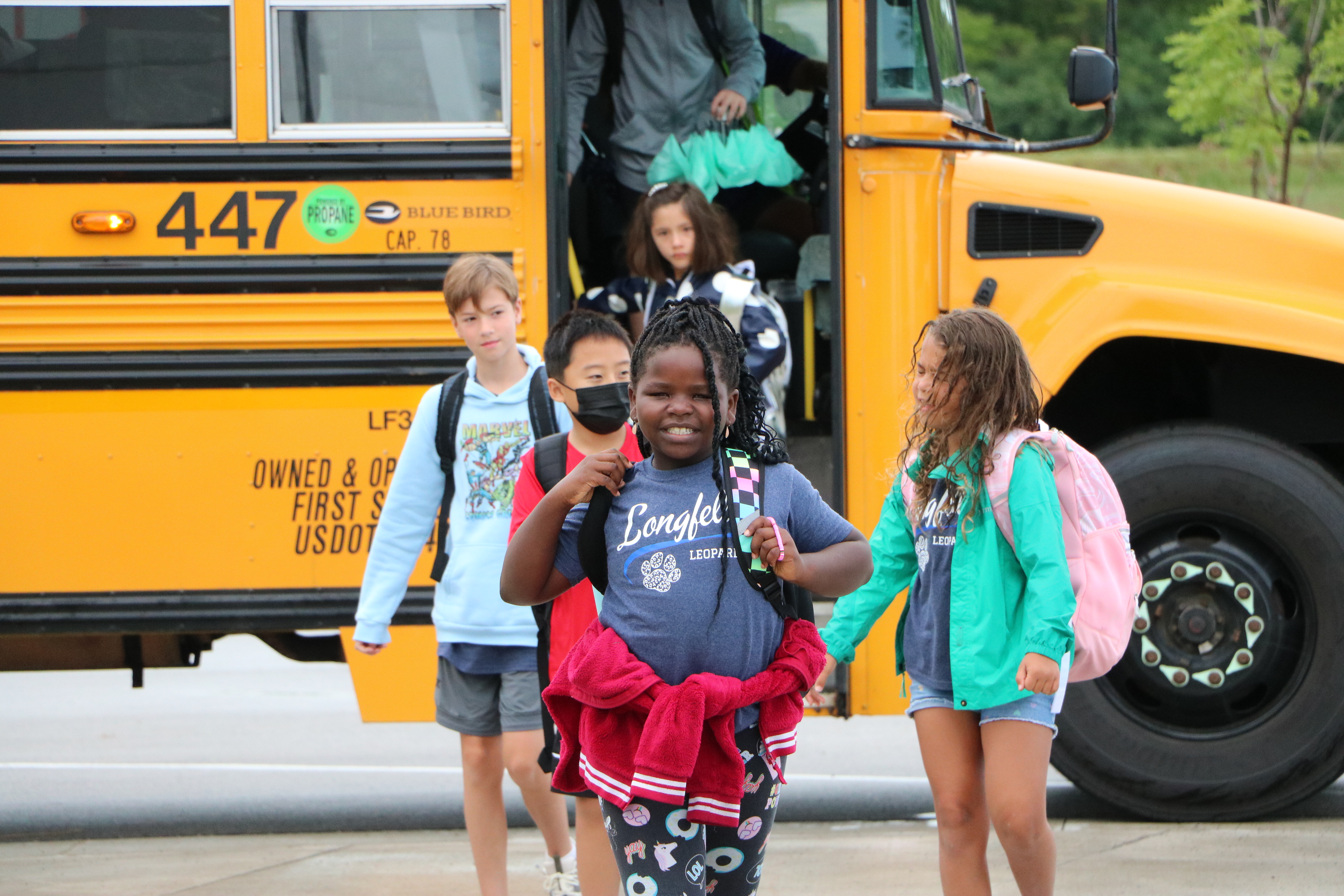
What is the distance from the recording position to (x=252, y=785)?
5.62 metres

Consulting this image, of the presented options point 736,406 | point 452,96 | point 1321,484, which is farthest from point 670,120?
point 736,406

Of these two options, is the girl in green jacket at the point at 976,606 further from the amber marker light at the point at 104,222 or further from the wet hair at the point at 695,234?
the amber marker light at the point at 104,222

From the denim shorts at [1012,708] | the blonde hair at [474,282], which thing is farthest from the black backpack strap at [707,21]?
the denim shorts at [1012,708]

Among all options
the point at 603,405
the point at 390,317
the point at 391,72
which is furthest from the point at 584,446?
the point at 391,72

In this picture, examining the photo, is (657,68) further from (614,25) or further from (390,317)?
(390,317)

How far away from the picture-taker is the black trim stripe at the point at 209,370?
412cm

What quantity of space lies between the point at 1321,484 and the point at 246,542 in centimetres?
295

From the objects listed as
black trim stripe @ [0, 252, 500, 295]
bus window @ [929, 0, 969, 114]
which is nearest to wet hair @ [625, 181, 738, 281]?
black trim stripe @ [0, 252, 500, 295]

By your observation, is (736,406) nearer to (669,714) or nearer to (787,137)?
(669,714)

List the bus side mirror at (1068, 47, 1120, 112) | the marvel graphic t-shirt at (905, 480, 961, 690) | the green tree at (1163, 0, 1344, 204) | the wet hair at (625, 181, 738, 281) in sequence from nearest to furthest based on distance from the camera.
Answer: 1. the marvel graphic t-shirt at (905, 480, 961, 690)
2. the bus side mirror at (1068, 47, 1120, 112)
3. the wet hair at (625, 181, 738, 281)
4. the green tree at (1163, 0, 1344, 204)

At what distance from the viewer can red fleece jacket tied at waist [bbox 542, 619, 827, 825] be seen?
7.55ft

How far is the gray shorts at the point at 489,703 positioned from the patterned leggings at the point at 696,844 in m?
0.91

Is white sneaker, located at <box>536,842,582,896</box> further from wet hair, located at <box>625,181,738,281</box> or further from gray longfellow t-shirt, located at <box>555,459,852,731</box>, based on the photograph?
wet hair, located at <box>625,181,738,281</box>

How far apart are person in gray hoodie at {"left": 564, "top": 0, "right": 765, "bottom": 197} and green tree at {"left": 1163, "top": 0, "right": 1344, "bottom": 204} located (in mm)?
8346
